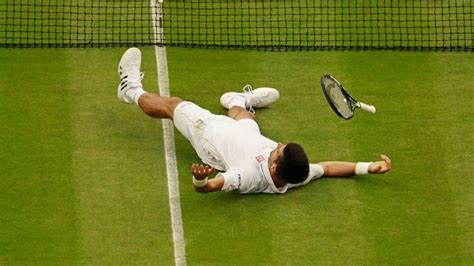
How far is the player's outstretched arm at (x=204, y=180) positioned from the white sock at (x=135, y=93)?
5.26 feet

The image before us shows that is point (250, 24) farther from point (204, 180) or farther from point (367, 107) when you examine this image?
point (204, 180)

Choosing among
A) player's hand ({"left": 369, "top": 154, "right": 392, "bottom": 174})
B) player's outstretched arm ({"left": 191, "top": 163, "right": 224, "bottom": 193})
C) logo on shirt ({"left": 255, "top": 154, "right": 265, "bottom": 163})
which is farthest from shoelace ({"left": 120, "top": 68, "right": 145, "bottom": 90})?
player's hand ({"left": 369, "top": 154, "right": 392, "bottom": 174})

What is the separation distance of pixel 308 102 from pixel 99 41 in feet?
9.11

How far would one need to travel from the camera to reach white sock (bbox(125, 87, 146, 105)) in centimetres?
1543

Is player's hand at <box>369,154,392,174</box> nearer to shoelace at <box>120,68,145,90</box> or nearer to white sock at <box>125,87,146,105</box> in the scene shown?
white sock at <box>125,87,146,105</box>

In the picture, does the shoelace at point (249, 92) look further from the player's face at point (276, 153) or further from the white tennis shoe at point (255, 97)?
the player's face at point (276, 153)

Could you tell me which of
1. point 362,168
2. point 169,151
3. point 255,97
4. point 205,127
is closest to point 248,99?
point 255,97

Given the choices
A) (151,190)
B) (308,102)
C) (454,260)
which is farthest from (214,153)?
(454,260)

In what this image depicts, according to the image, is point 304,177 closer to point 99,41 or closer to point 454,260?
point 454,260

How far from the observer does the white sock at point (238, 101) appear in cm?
1549

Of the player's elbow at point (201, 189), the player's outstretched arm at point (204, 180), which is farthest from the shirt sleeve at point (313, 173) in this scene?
the player's elbow at point (201, 189)

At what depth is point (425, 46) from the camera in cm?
1691

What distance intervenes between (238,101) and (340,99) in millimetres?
1341

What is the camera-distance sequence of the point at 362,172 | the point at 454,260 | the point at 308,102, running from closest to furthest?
the point at 454,260 < the point at 362,172 < the point at 308,102
